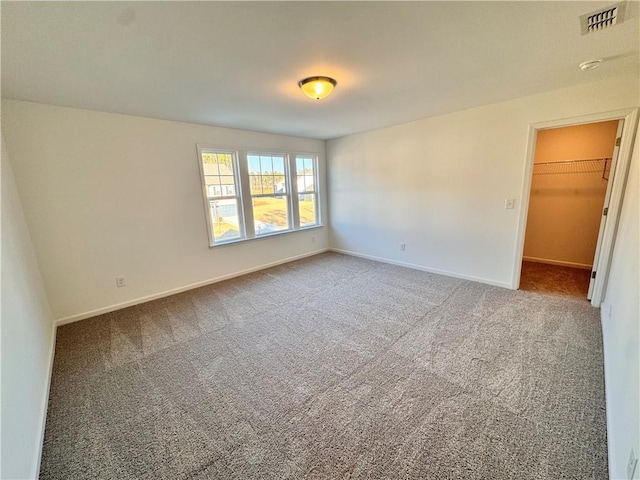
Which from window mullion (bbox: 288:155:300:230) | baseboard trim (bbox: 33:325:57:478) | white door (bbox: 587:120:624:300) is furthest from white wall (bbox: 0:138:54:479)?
white door (bbox: 587:120:624:300)

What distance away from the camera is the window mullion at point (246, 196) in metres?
4.11

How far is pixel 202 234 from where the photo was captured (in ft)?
12.5

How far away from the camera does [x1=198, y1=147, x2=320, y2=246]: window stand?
3.93m

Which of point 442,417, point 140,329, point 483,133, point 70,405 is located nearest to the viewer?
point 442,417

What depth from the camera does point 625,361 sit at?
1384 millimetres

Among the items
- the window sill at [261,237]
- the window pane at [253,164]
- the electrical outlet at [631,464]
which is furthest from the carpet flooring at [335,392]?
the window pane at [253,164]

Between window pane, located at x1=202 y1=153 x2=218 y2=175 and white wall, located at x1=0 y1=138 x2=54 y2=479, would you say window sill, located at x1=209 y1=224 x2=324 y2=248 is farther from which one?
white wall, located at x1=0 y1=138 x2=54 y2=479

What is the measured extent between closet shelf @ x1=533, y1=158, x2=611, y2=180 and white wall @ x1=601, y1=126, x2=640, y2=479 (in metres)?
1.97

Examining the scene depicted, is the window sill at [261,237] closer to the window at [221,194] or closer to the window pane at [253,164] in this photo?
the window at [221,194]

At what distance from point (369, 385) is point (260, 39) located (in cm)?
246

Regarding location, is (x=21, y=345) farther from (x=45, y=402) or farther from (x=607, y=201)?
(x=607, y=201)

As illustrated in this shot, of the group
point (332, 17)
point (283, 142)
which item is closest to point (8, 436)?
Result: point (332, 17)

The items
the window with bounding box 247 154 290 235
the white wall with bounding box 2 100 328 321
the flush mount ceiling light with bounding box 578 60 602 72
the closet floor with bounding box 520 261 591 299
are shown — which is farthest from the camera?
the window with bounding box 247 154 290 235

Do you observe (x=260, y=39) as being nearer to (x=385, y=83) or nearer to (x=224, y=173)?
(x=385, y=83)
